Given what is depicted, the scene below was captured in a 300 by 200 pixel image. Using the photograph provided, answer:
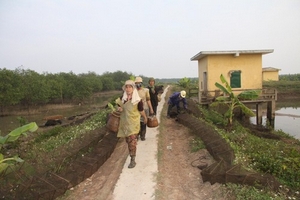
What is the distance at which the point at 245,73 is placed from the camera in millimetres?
Result: 16094

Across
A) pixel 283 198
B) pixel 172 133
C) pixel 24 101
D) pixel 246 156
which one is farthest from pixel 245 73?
pixel 24 101

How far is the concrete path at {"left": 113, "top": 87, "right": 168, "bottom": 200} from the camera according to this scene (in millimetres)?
4141

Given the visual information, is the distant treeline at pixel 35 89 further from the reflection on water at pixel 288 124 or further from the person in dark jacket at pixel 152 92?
the person in dark jacket at pixel 152 92

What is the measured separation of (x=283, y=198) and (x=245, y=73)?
1342 cm

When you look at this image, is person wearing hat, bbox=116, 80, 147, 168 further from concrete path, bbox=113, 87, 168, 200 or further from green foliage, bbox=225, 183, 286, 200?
green foliage, bbox=225, 183, 286, 200

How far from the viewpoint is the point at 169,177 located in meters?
4.93

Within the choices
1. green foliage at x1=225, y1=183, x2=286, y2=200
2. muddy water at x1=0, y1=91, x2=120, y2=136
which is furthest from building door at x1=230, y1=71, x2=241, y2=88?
muddy water at x1=0, y1=91, x2=120, y2=136

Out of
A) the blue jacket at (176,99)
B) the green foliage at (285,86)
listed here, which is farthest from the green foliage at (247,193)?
the green foliage at (285,86)

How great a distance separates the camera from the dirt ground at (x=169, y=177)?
4219 mm

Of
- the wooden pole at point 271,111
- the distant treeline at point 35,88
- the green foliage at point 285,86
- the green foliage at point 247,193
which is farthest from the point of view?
the green foliage at point 285,86

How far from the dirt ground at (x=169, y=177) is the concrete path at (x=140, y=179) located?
0.36ft

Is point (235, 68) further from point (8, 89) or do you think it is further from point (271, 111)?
point (8, 89)

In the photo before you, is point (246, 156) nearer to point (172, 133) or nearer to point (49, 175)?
point (172, 133)

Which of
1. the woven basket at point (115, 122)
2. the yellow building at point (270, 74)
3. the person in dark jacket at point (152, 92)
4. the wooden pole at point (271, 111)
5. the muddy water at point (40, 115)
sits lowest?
the muddy water at point (40, 115)
